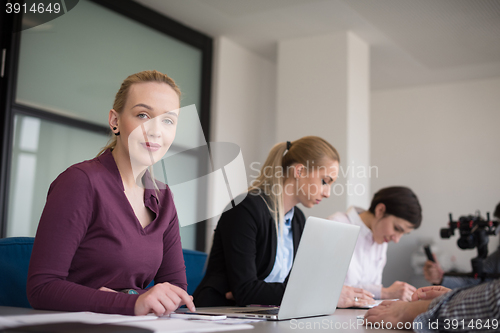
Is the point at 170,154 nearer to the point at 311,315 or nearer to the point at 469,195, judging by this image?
the point at 311,315

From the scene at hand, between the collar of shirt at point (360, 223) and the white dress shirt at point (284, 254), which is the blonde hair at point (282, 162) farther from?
the collar of shirt at point (360, 223)

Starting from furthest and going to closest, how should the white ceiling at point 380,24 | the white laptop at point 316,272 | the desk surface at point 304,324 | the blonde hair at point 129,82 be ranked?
the white ceiling at point 380,24
the blonde hair at point 129,82
the white laptop at point 316,272
the desk surface at point 304,324

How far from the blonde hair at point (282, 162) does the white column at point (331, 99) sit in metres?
1.72

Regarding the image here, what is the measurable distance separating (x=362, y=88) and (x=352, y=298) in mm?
2786

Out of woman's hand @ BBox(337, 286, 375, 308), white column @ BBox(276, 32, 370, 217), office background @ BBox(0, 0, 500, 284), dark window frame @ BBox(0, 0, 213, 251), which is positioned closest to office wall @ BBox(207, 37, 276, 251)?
office background @ BBox(0, 0, 500, 284)

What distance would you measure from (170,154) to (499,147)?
4.23 m

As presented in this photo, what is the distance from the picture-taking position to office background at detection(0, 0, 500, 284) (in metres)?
3.37

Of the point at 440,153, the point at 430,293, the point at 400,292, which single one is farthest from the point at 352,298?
the point at 440,153

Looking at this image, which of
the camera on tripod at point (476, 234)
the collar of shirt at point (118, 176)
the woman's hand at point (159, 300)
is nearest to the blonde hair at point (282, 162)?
the collar of shirt at point (118, 176)

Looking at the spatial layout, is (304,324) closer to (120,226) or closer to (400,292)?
(120,226)

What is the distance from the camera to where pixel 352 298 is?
1492mm

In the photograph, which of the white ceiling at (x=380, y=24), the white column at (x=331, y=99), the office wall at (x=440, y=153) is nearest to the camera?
the white ceiling at (x=380, y=24)

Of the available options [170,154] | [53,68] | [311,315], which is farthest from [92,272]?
[53,68]

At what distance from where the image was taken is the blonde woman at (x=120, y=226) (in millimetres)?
979
